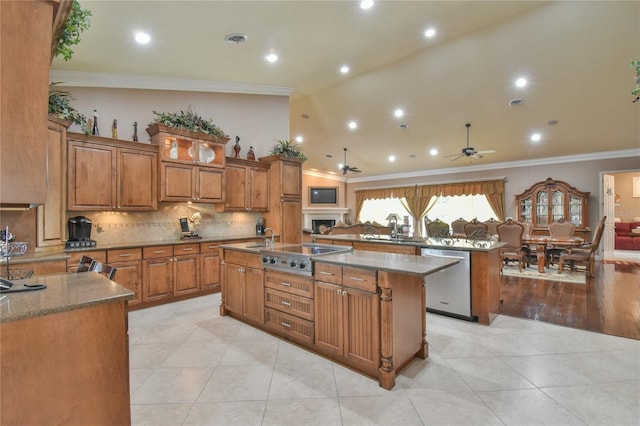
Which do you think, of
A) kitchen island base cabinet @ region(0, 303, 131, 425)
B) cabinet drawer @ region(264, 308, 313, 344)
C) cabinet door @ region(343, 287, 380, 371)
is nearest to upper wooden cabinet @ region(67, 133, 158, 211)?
cabinet drawer @ region(264, 308, 313, 344)

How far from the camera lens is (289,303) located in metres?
2.91

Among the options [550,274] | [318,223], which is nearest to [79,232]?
[318,223]

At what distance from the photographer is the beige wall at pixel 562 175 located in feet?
24.6

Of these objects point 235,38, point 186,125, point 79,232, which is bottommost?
point 79,232

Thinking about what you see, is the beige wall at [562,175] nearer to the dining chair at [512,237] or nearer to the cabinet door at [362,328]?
the dining chair at [512,237]

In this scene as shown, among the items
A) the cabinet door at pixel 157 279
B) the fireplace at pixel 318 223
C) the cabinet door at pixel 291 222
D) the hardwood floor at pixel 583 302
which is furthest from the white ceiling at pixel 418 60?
the fireplace at pixel 318 223

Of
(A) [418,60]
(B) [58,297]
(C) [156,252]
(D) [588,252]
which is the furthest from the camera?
(D) [588,252]

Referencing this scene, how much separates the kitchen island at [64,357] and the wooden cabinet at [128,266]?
2.51 meters

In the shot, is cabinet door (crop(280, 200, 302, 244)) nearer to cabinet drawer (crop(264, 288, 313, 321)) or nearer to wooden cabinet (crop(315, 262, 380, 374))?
cabinet drawer (crop(264, 288, 313, 321))

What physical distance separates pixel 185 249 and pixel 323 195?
7023mm

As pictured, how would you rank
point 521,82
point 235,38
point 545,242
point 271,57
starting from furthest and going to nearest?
1. point 545,242
2. point 521,82
3. point 271,57
4. point 235,38

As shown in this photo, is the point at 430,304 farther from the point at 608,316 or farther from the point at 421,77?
the point at 421,77

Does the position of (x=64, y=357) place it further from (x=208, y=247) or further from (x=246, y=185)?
(x=246, y=185)

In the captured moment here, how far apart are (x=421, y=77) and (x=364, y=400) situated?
219 inches
